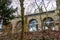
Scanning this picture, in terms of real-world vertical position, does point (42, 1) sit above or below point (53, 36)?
above

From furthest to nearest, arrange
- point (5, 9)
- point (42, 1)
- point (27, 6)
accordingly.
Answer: point (5, 9), point (27, 6), point (42, 1)

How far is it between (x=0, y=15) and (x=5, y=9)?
0.75 metres

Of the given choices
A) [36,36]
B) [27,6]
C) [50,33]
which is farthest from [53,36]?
[27,6]

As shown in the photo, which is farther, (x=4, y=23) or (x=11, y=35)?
(x=4, y=23)

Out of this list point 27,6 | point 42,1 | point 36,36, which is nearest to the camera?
point 42,1

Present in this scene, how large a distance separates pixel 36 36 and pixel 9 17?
4862mm

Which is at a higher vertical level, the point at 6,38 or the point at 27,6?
the point at 27,6

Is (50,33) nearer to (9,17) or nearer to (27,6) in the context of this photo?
(27,6)

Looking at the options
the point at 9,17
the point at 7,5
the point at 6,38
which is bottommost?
the point at 6,38

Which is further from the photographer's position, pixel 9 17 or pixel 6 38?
pixel 9 17

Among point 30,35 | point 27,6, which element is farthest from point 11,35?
point 27,6

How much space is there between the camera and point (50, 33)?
1407 cm

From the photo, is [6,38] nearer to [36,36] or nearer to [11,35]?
[11,35]

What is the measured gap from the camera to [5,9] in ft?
57.5
